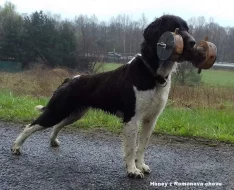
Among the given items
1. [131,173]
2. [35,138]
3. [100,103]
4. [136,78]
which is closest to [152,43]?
[136,78]

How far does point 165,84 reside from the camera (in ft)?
14.9

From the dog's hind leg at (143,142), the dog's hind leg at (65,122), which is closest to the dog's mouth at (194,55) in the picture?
the dog's hind leg at (143,142)

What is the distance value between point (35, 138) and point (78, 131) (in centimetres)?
93

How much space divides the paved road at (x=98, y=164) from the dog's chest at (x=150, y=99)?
33.8 inches

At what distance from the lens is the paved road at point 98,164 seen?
4281 millimetres

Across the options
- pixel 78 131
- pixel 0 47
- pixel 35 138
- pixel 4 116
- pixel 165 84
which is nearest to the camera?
pixel 165 84

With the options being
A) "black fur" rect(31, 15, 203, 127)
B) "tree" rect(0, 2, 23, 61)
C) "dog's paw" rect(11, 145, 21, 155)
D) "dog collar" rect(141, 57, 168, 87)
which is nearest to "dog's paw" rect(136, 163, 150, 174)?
"black fur" rect(31, 15, 203, 127)

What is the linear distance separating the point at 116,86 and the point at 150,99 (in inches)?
21.2

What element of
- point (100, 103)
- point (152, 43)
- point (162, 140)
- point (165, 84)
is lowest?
point (162, 140)

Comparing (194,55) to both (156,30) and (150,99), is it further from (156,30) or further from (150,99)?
(150,99)

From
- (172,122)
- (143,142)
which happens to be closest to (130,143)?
(143,142)

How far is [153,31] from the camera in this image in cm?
452

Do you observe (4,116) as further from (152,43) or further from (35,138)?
(152,43)

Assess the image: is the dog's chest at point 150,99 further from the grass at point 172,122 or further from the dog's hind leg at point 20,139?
the dog's hind leg at point 20,139
